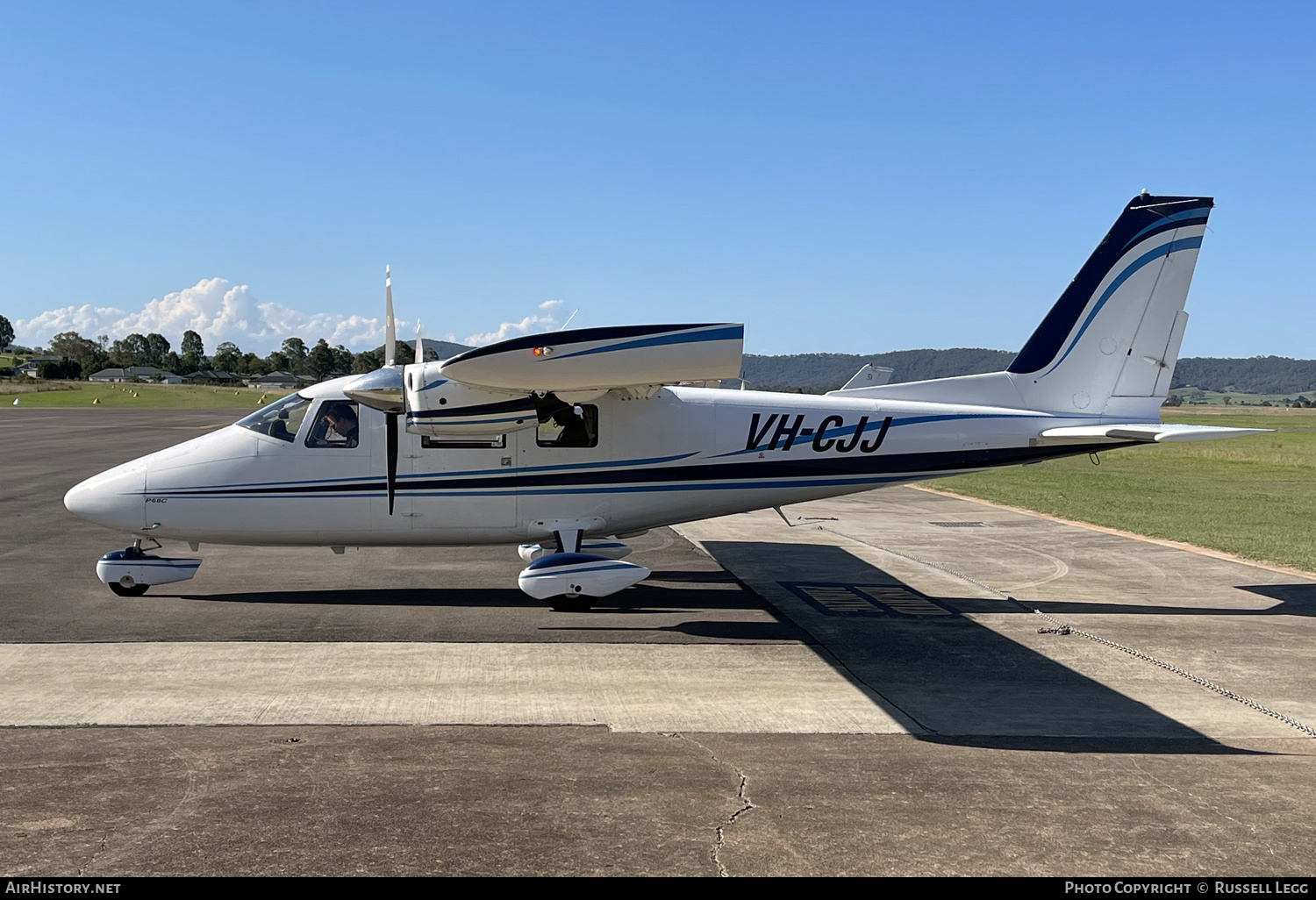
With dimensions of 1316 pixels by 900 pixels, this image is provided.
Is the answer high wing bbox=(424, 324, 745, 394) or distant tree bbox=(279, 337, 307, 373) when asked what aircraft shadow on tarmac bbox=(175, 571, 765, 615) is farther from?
distant tree bbox=(279, 337, 307, 373)

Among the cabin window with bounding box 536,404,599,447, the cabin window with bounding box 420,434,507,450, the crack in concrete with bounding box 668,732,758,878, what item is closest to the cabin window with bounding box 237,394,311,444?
the cabin window with bounding box 420,434,507,450

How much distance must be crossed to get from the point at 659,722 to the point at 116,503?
860 cm

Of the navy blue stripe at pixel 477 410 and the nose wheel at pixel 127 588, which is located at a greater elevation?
the navy blue stripe at pixel 477 410

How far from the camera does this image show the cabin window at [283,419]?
13.5 m

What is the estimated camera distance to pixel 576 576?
491 inches

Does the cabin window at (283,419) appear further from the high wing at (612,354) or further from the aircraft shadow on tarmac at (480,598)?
the high wing at (612,354)

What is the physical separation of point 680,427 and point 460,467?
309 cm

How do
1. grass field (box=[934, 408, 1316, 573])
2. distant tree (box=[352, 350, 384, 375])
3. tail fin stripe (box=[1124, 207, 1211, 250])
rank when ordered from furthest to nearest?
distant tree (box=[352, 350, 384, 375])
grass field (box=[934, 408, 1316, 573])
tail fin stripe (box=[1124, 207, 1211, 250])

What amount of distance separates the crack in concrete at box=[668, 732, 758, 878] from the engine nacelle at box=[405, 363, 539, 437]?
5579 mm

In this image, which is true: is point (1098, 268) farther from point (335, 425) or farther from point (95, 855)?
point (95, 855)

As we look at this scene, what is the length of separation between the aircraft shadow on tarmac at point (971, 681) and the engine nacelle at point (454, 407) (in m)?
4.45

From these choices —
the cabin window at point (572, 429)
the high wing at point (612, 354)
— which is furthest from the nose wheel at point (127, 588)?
the cabin window at point (572, 429)

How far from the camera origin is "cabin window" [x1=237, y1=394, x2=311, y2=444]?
13.5m

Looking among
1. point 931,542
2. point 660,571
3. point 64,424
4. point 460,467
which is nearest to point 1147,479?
point 931,542
